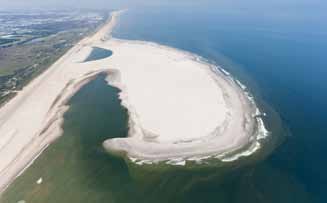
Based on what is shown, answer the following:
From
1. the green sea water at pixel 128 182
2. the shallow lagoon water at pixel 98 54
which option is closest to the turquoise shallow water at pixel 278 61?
the green sea water at pixel 128 182

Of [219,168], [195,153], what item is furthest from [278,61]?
[219,168]

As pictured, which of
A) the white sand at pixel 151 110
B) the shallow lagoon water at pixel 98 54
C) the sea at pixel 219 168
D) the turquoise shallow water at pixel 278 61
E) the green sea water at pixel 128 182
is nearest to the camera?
the green sea water at pixel 128 182

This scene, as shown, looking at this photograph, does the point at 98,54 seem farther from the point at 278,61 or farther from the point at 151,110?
the point at 278,61

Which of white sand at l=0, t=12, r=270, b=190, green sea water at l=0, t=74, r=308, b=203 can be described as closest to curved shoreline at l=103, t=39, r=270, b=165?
white sand at l=0, t=12, r=270, b=190

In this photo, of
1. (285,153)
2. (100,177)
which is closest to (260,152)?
(285,153)

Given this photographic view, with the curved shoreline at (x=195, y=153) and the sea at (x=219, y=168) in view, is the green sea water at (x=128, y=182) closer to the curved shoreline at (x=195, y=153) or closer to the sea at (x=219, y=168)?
the sea at (x=219, y=168)

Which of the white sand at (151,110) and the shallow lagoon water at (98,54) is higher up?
the shallow lagoon water at (98,54)

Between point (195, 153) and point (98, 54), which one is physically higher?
point (98, 54)
